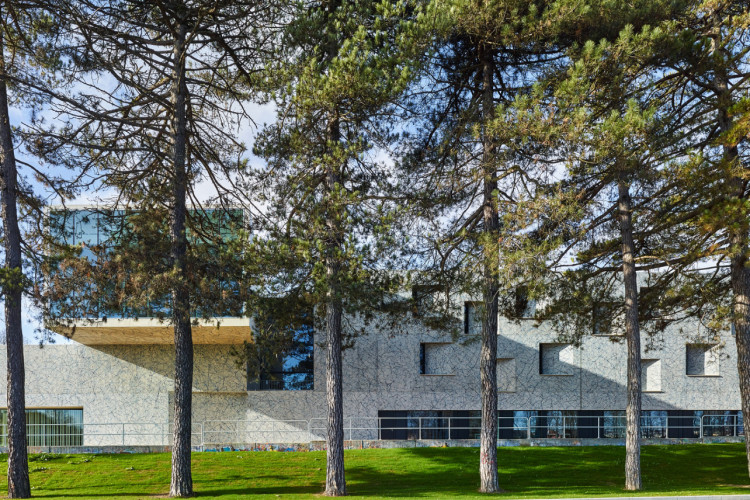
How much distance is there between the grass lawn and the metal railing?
3.62 meters

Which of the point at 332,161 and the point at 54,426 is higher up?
the point at 332,161

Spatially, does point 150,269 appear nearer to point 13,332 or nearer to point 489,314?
point 13,332

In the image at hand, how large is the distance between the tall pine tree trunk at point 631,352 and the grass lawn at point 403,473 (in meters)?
0.58

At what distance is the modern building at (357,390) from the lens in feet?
74.8

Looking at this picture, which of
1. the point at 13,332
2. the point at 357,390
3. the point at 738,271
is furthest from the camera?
the point at 357,390

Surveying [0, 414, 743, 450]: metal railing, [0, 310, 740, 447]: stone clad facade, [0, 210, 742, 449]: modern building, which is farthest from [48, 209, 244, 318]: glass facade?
[0, 414, 743, 450]: metal railing

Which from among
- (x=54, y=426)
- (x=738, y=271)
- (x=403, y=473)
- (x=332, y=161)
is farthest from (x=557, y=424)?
(x=54, y=426)

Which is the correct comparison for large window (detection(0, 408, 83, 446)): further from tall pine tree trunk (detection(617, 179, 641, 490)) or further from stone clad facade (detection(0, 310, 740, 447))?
tall pine tree trunk (detection(617, 179, 641, 490))

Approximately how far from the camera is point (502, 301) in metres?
16.4

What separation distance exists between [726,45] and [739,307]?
535 centimetres

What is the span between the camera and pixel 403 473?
16469 mm

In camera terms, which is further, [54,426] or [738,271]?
[54,426]

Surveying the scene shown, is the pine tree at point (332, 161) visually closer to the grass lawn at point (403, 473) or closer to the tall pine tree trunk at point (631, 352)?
the grass lawn at point (403, 473)

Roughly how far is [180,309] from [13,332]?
3.34 meters
